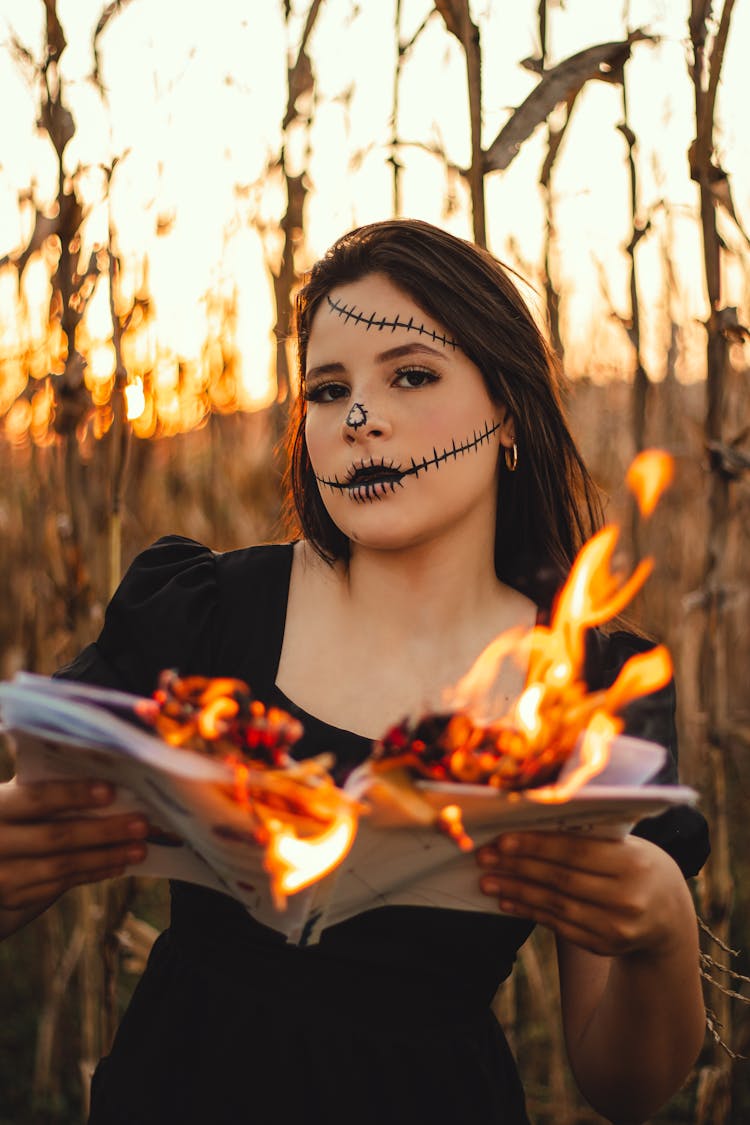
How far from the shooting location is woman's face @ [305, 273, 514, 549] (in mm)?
922

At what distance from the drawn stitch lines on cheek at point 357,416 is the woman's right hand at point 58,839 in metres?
0.41

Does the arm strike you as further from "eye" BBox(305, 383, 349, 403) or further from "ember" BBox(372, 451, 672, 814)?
"eye" BBox(305, 383, 349, 403)

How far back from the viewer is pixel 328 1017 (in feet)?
2.86

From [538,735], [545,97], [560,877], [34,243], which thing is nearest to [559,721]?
[538,735]

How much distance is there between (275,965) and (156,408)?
112 centimetres

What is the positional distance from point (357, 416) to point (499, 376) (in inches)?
7.0

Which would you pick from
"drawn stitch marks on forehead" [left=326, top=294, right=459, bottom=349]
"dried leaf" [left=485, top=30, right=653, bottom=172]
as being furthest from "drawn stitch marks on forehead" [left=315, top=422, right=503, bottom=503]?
"dried leaf" [left=485, top=30, right=653, bottom=172]

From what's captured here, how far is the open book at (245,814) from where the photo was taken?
1.85 feet

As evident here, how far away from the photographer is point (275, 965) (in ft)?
2.89

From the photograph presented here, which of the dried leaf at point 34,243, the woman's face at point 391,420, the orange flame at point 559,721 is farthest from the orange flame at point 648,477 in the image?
the dried leaf at point 34,243

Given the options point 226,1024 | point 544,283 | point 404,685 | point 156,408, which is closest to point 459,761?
point 404,685

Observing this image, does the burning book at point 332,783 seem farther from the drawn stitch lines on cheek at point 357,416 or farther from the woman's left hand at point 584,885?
the drawn stitch lines on cheek at point 357,416

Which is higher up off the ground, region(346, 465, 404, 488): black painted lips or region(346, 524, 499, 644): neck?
region(346, 465, 404, 488): black painted lips

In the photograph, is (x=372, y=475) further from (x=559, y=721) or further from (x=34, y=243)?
(x=34, y=243)
